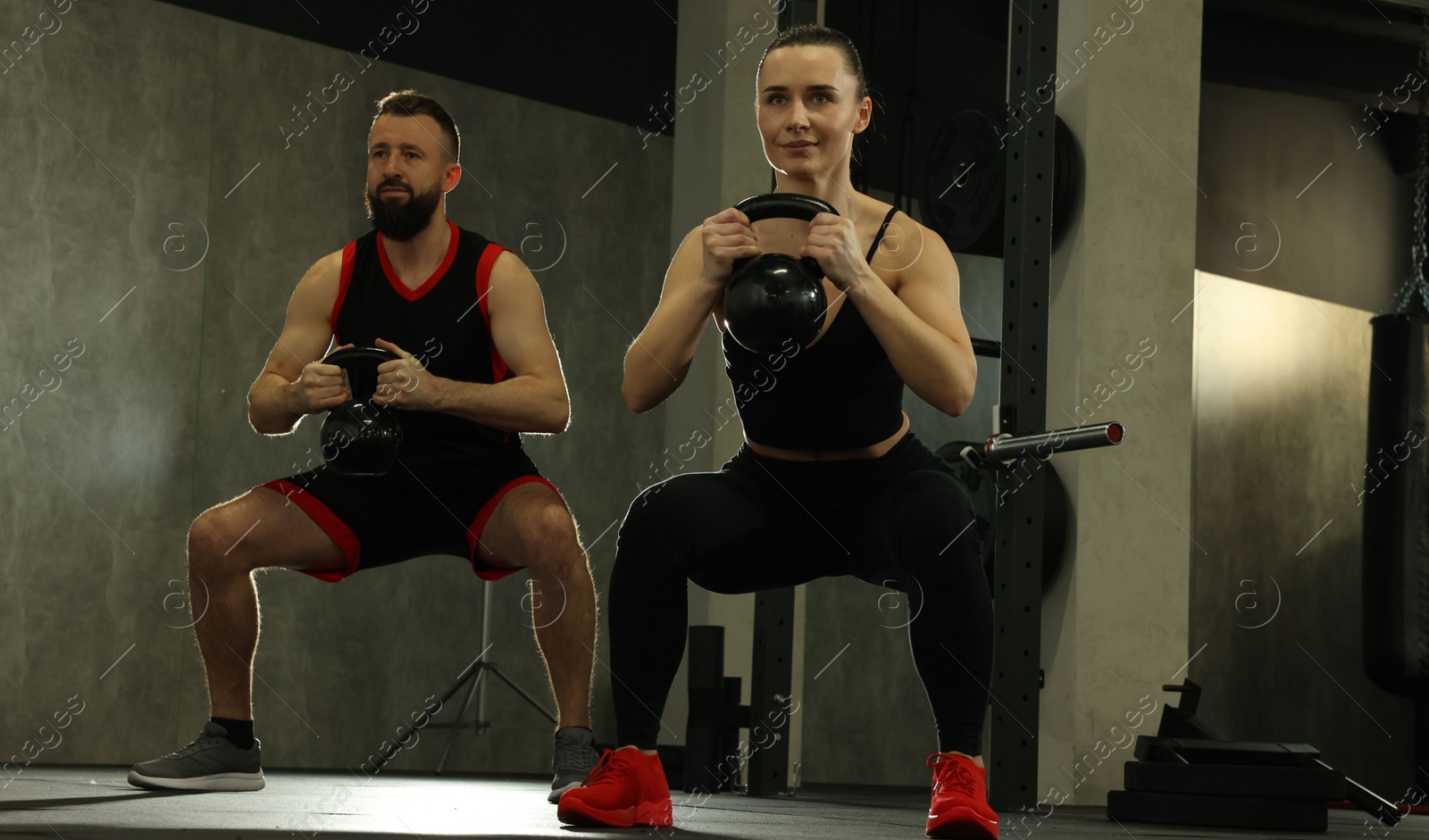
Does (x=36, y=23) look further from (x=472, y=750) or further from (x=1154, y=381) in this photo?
(x=1154, y=381)

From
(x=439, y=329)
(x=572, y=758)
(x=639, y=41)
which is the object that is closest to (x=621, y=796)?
(x=572, y=758)

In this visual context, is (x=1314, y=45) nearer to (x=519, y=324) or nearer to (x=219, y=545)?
(x=519, y=324)

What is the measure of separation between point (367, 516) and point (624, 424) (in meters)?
3.09

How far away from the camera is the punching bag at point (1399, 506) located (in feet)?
16.9

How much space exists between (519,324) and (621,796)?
3.80 ft

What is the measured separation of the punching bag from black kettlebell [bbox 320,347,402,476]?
13.9 feet

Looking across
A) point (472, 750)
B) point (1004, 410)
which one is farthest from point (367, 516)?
point (472, 750)

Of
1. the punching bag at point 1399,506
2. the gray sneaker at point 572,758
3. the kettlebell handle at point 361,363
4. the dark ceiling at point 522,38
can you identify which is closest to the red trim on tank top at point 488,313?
the kettlebell handle at point 361,363

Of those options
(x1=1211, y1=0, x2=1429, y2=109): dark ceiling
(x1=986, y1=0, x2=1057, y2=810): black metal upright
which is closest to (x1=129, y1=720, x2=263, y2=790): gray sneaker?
(x1=986, y1=0, x2=1057, y2=810): black metal upright

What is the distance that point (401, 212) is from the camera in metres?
2.77

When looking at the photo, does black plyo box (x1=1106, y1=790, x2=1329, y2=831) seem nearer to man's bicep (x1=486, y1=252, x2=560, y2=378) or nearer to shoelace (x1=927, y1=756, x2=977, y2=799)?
shoelace (x1=927, y1=756, x2=977, y2=799)

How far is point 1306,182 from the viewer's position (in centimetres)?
640

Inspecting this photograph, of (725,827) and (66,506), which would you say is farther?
(66,506)

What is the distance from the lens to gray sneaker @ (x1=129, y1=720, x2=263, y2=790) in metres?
2.32
